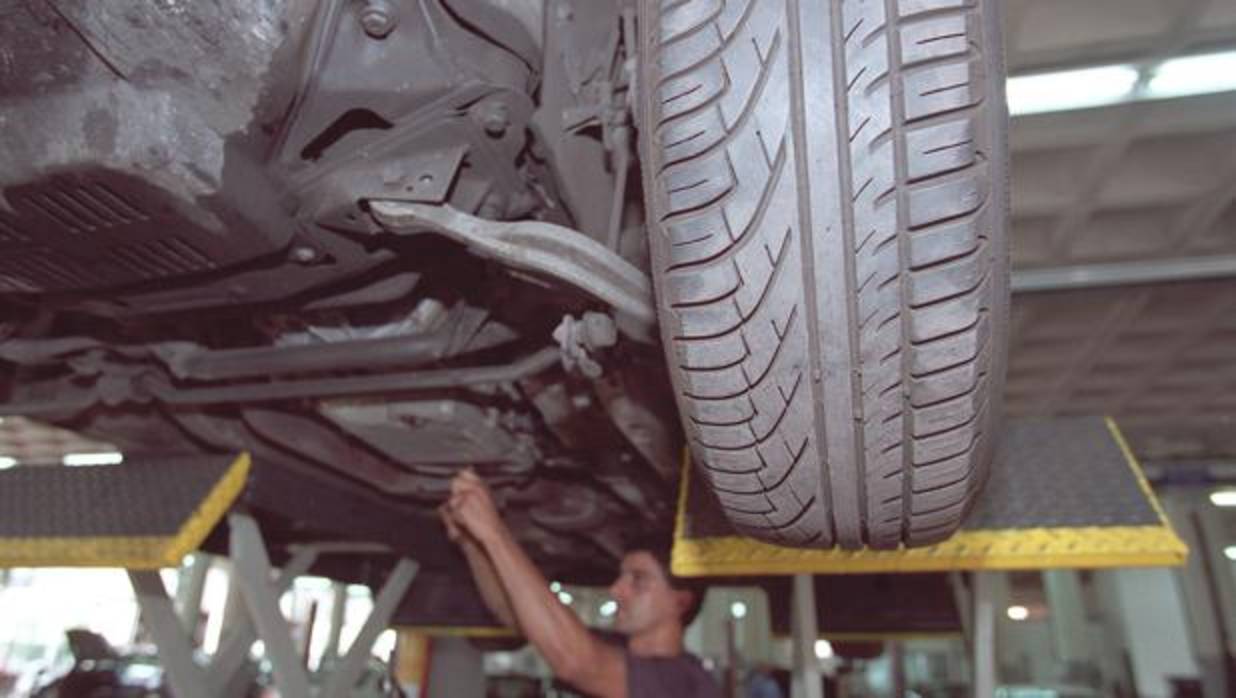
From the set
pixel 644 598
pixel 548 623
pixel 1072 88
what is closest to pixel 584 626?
pixel 548 623

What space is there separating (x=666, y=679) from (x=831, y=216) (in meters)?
1.43

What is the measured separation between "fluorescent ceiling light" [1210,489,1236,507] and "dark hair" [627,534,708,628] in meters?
9.52

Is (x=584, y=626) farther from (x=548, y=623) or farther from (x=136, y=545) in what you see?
(x=136, y=545)

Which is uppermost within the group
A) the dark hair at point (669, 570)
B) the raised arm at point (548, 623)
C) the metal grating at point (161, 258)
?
the metal grating at point (161, 258)

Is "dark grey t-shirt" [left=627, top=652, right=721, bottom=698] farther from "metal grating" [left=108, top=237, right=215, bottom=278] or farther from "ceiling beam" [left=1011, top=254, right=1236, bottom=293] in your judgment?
"metal grating" [left=108, top=237, right=215, bottom=278]

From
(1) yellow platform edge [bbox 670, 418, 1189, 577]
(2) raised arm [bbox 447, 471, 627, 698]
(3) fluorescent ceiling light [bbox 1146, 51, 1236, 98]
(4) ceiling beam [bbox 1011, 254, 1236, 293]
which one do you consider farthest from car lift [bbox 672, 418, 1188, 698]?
(3) fluorescent ceiling light [bbox 1146, 51, 1236, 98]

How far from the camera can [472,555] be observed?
2.17 meters

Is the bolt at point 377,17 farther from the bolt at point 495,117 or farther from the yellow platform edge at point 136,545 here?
the yellow platform edge at point 136,545

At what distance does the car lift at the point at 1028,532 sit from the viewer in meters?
1.30

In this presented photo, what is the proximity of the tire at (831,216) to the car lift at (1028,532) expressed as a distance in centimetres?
56

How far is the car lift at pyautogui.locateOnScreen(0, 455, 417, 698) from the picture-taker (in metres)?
1.61

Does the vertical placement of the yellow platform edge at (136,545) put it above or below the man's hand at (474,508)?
below

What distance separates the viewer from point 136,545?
5.23ft

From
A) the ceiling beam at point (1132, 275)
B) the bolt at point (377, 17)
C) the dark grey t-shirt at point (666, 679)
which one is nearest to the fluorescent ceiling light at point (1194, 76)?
the ceiling beam at point (1132, 275)
